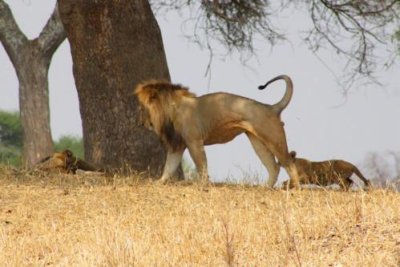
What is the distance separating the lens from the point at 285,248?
7.26 meters

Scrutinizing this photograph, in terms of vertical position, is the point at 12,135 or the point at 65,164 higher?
the point at 12,135

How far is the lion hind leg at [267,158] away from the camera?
12.2 meters

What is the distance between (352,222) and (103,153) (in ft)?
21.3

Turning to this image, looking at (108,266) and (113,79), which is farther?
(113,79)

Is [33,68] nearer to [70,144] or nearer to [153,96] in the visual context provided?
[153,96]

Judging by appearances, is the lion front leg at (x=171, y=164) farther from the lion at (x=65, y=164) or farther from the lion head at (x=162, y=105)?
the lion at (x=65, y=164)

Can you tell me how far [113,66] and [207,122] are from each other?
2.60 meters

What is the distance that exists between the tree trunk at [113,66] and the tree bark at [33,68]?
536 cm

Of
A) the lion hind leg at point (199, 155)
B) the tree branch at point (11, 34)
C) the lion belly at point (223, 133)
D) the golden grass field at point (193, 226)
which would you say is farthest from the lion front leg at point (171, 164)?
the tree branch at point (11, 34)

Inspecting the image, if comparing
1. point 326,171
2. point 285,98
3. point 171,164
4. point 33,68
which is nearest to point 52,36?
point 33,68

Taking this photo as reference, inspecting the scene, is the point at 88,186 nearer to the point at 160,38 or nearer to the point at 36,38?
the point at 160,38

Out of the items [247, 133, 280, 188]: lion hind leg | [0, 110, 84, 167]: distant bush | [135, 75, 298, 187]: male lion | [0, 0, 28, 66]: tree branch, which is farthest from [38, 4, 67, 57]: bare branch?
[0, 110, 84, 167]: distant bush

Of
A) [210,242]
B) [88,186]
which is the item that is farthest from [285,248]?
[88,186]

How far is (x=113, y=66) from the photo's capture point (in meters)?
14.1
